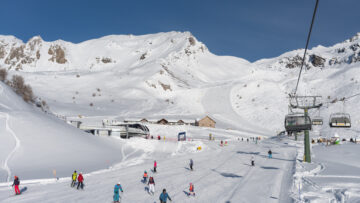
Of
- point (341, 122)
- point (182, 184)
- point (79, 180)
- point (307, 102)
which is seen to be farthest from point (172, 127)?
point (307, 102)

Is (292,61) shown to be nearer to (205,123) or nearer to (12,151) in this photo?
(205,123)

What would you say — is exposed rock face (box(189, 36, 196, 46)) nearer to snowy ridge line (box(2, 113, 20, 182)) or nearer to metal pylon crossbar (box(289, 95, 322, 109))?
metal pylon crossbar (box(289, 95, 322, 109))

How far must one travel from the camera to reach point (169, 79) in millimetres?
123875

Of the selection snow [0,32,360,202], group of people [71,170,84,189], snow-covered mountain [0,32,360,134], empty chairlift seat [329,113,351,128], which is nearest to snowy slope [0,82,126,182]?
snow [0,32,360,202]

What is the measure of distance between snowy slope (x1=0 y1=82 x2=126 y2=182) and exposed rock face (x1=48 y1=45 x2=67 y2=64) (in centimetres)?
12518

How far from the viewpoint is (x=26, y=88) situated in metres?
57.1

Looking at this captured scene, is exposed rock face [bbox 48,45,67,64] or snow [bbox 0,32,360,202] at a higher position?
exposed rock face [bbox 48,45,67,64]

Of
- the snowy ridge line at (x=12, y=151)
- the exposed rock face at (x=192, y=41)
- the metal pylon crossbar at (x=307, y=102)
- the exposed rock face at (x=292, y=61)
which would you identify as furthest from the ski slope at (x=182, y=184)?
the exposed rock face at (x=192, y=41)

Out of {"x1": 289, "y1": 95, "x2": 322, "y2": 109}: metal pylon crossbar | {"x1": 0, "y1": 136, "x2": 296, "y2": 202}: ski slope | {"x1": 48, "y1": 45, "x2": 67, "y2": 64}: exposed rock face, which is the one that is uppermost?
{"x1": 48, "y1": 45, "x2": 67, "y2": 64}: exposed rock face

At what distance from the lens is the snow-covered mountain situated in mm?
87875

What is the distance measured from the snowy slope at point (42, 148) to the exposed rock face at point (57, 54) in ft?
411

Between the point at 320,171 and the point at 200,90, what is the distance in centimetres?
9538

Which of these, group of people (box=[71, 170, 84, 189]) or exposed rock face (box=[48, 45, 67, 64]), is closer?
group of people (box=[71, 170, 84, 189])

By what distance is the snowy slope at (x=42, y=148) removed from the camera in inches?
920
